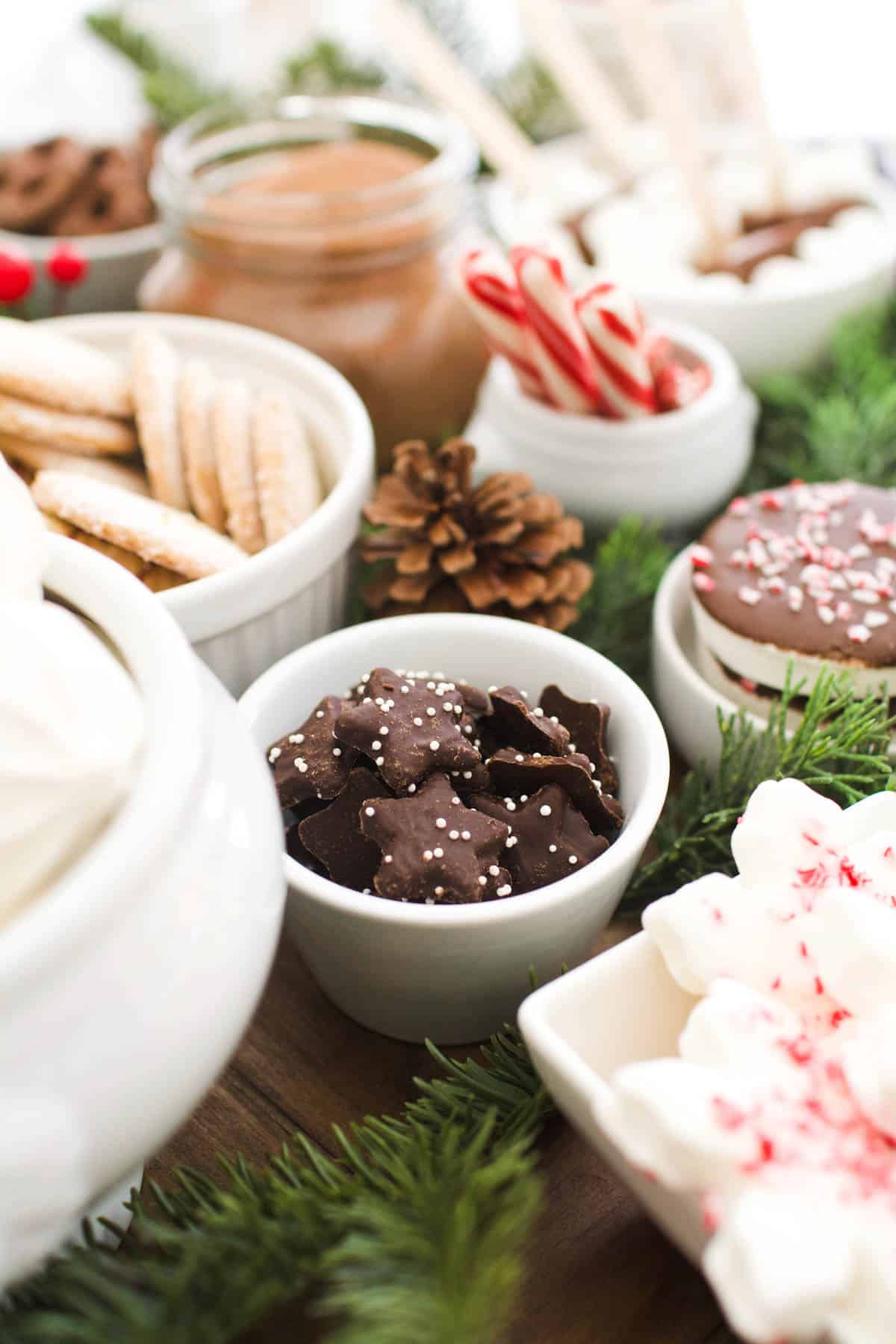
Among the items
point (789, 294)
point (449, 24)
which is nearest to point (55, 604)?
point (789, 294)

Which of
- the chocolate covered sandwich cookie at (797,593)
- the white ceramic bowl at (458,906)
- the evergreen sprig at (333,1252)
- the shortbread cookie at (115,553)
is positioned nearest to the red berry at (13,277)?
the shortbread cookie at (115,553)

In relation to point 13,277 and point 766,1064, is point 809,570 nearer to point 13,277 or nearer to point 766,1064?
point 766,1064

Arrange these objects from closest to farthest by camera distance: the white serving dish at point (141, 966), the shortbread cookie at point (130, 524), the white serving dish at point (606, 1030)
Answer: the white serving dish at point (141, 966) < the white serving dish at point (606, 1030) < the shortbread cookie at point (130, 524)

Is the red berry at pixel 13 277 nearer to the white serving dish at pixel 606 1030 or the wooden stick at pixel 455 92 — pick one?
the wooden stick at pixel 455 92

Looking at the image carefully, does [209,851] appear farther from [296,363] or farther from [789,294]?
[789,294]

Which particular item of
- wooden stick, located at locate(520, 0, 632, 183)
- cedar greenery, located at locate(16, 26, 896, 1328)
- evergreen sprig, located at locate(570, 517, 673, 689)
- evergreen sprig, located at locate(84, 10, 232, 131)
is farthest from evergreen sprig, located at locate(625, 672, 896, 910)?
evergreen sprig, located at locate(84, 10, 232, 131)

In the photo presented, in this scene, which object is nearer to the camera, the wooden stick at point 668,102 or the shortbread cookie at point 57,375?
the shortbread cookie at point 57,375
